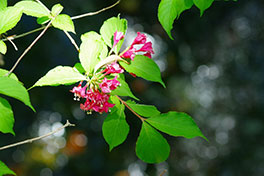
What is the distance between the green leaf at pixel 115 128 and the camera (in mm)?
693

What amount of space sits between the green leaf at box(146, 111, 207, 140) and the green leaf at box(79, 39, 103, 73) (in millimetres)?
192

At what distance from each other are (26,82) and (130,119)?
107 cm

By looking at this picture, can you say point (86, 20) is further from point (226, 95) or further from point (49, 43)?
point (226, 95)

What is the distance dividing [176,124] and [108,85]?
19 cm

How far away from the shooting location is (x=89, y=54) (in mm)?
638

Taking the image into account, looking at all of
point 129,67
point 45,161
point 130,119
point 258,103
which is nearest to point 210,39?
point 258,103

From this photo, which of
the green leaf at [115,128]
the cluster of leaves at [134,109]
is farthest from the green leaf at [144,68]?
the green leaf at [115,128]

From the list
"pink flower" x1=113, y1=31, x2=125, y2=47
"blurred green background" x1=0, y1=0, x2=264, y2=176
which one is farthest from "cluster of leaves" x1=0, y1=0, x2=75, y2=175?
"blurred green background" x1=0, y1=0, x2=264, y2=176

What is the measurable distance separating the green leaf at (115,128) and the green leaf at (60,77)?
13cm

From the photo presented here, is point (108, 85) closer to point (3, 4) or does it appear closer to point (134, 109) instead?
point (134, 109)

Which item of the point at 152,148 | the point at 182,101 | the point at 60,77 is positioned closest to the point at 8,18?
the point at 60,77

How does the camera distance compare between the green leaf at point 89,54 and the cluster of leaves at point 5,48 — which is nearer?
the cluster of leaves at point 5,48

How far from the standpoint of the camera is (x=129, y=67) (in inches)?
26.4

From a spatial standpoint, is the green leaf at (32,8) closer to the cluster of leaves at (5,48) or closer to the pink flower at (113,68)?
the cluster of leaves at (5,48)
